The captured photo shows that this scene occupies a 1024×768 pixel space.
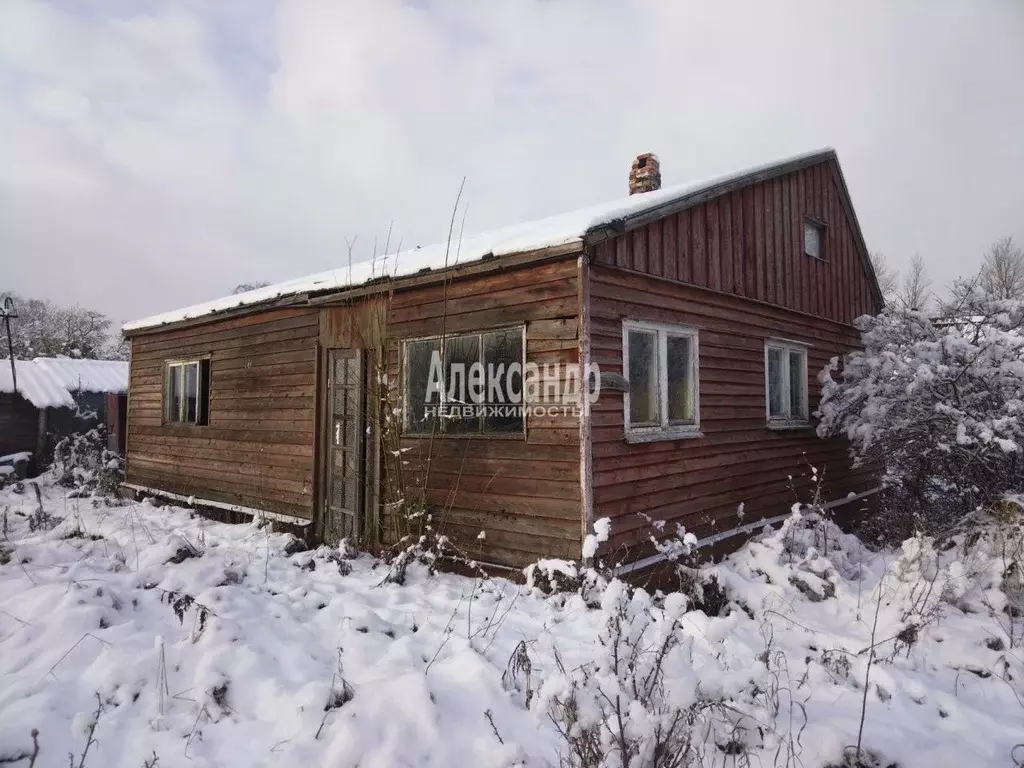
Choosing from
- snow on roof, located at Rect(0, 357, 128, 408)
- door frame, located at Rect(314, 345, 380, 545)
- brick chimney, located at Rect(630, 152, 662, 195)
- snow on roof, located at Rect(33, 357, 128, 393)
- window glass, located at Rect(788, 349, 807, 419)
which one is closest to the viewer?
door frame, located at Rect(314, 345, 380, 545)

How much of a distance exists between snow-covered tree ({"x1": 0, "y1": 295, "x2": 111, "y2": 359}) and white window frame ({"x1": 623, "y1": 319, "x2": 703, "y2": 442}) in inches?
1394

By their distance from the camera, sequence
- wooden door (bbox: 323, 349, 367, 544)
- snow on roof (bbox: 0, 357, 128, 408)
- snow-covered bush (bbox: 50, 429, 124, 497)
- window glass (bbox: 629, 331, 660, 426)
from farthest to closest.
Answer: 1. snow on roof (bbox: 0, 357, 128, 408)
2. snow-covered bush (bbox: 50, 429, 124, 497)
3. wooden door (bbox: 323, 349, 367, 544)
4. window glass (bbox: 629, 331, 660, 426)

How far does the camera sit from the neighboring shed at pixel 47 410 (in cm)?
1478

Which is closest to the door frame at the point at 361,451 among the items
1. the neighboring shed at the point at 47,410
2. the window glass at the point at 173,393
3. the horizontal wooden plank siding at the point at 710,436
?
the horizontal wooden plank siding at the point at 710,436

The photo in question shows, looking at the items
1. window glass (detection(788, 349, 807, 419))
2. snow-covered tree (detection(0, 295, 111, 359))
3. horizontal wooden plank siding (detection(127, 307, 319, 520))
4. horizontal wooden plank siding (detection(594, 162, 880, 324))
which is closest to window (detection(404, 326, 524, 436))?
horizontal wooden plank siding (detection(594, 162, 880, 324))

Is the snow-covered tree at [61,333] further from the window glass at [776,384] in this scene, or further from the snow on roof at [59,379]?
the window glass at [776,384]

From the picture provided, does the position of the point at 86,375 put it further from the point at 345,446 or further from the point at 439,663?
the point at 439,663

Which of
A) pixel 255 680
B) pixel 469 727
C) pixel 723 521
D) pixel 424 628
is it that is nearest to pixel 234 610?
pixel 255 680

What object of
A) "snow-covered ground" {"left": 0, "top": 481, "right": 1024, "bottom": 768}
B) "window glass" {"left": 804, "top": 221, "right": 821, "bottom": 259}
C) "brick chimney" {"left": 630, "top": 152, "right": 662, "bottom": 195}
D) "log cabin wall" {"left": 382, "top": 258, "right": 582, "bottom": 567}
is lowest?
"snow-covered ground" {"left": 0, "top": 481, "right": 1024, "bottom": 768}

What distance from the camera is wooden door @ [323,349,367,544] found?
772 centimetres

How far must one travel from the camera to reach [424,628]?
4.69 m

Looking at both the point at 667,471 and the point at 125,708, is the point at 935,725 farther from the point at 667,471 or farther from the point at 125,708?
the point at 125,708

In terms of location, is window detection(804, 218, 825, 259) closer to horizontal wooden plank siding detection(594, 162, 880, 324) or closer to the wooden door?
horizontal wooden plank siding detection(594, 162, 880, 324)

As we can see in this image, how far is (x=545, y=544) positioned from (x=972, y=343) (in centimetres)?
641
